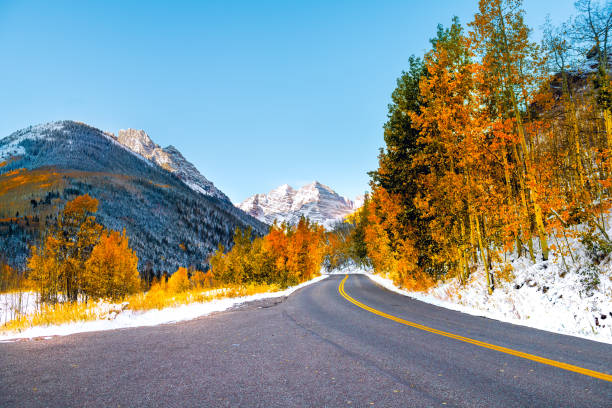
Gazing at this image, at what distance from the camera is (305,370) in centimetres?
451

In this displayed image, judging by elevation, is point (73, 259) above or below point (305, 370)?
above

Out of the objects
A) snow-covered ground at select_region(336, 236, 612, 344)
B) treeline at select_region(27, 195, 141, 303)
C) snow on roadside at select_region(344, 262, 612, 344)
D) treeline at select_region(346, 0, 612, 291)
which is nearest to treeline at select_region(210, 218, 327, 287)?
treeline at select_region(27, 195, 141, 303)

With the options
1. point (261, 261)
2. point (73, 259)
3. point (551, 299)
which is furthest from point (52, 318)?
point (73, 259)

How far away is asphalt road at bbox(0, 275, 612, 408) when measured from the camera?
11.3ft

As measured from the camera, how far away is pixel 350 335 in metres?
7.02

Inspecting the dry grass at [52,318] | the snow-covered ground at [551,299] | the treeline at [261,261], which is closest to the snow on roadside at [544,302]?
the snow-covered ground at [551,299]

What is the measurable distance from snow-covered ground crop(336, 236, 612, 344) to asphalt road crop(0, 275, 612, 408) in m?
1.22

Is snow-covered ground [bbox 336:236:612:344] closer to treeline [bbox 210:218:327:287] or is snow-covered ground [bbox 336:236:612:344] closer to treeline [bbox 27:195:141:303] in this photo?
treeline [bbox 210:218:327:287]

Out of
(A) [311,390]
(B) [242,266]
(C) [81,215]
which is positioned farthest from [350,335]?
(C) [81,215]

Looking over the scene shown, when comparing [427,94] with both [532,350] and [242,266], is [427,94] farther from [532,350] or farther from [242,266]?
[242,266]

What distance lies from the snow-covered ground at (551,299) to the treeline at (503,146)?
74cm

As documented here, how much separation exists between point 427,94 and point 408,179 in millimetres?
4455

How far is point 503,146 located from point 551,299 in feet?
20.5

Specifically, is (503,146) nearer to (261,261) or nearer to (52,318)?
(52,318)
